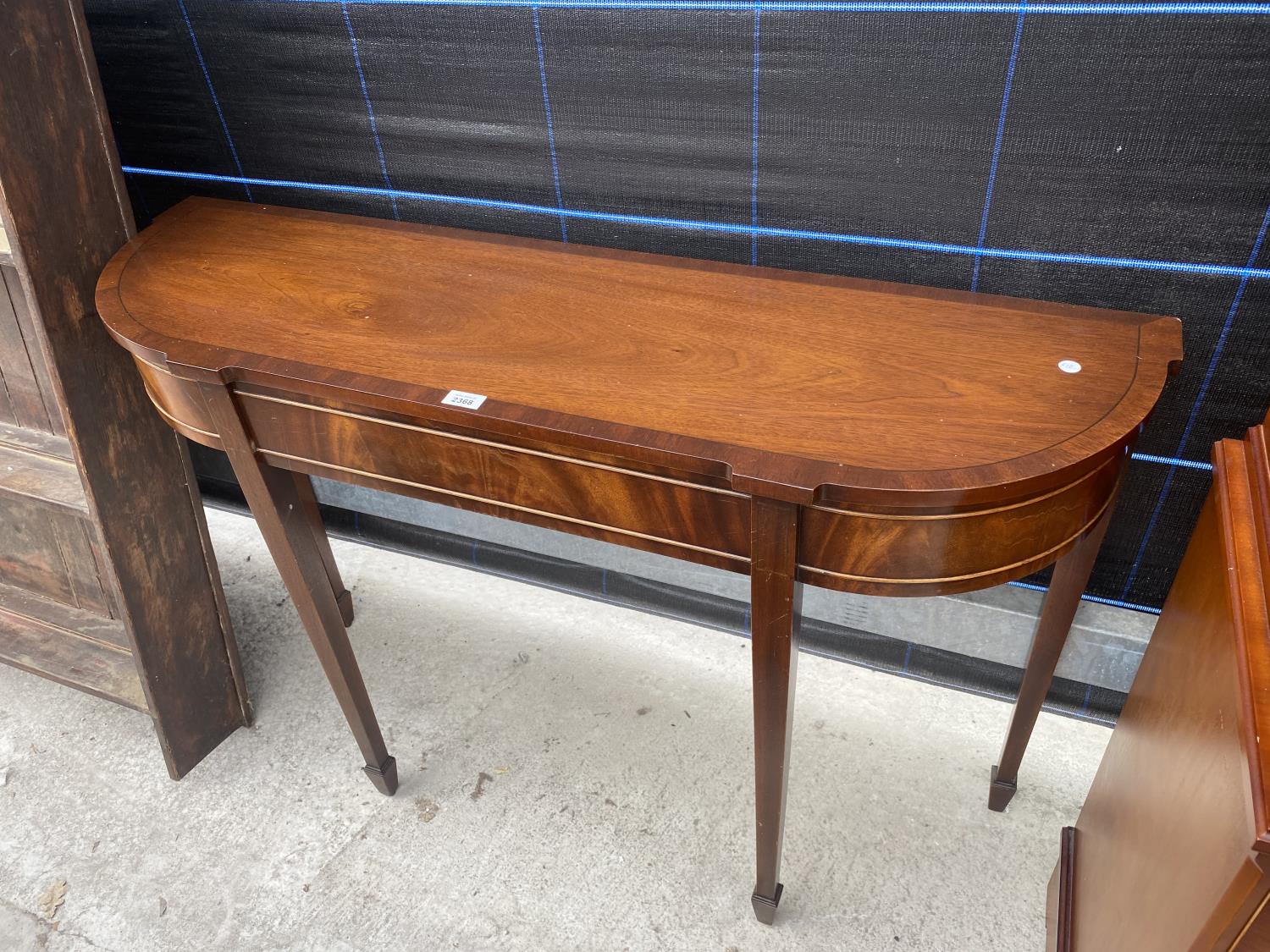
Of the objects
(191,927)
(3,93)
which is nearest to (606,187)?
(3,93)

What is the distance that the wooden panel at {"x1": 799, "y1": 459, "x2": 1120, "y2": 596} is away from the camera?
3.32 ft

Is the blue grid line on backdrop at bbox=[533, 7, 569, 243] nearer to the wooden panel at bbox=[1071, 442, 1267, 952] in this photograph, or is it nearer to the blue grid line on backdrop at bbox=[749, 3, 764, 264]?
the blue grid line on backdrop at bbox=[749, 3, 764, 264]

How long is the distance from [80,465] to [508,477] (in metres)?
0.83

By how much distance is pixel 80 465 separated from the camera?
1.56 m

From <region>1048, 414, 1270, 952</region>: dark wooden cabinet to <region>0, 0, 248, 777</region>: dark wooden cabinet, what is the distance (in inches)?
61.0

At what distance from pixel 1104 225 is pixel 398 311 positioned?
975 mm

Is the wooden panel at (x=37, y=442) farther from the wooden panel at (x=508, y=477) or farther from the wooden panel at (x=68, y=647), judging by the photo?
the wooden panel at (x=508, y=477)

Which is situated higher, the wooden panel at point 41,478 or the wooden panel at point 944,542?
the wooden panel at point 944,542

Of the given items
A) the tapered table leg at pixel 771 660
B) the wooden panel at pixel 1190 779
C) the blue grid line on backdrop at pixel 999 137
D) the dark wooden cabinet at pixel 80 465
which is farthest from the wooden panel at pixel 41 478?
the wooden panel at pixel 1190 779

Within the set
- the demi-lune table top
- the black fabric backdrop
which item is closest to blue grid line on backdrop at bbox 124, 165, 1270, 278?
the black fabric backdrop

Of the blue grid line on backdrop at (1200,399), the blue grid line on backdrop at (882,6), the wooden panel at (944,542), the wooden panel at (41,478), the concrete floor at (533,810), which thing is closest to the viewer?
the wooden panel at (944,542)

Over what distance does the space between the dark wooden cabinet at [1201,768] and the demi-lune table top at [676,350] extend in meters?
0.15

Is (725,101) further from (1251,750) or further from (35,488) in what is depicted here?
(35,488)

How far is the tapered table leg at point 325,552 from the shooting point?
185 centimetres
